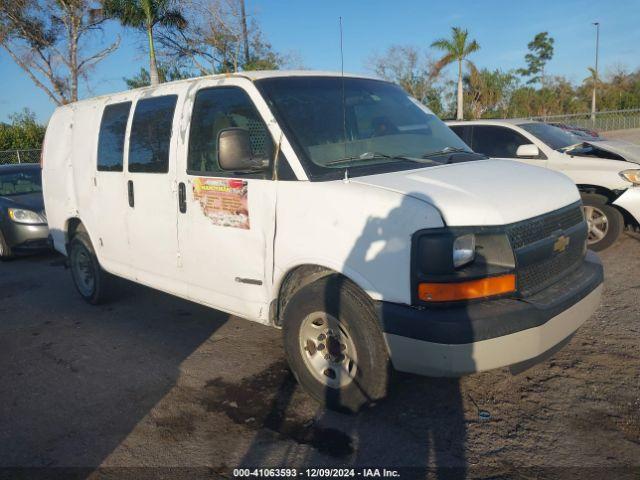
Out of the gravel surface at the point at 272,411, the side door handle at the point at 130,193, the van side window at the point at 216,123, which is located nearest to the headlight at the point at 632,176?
the gravel surface at the point at 272,411

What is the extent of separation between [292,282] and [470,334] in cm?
127

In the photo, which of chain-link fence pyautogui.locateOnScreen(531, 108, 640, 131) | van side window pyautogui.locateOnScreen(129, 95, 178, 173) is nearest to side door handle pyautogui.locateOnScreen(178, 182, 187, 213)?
van side window pyautogui.locateOnScreen(129, 95, 178, 173)

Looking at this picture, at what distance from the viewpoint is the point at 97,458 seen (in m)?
3.09

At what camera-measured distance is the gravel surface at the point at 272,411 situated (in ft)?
9.71

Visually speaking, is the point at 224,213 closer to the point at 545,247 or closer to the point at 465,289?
the point at 465,289

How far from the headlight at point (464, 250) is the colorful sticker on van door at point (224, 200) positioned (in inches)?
58.3

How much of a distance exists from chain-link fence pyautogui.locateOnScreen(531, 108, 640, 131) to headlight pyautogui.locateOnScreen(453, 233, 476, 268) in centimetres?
2717

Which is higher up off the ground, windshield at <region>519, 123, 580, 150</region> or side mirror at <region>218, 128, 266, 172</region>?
windshield at <region>519, 123, 580, 150</region>

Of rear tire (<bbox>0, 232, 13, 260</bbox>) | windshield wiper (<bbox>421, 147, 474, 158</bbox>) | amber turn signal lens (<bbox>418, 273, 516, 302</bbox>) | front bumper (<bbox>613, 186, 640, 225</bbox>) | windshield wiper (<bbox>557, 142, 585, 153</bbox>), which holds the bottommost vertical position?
rear tire (<bbox>0, 232, 13, 260</bbox>)

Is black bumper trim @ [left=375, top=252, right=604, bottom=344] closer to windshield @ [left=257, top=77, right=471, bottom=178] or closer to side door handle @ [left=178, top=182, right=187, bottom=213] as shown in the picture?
windshield @ [left=257, top=77, right=471, bottom=178]

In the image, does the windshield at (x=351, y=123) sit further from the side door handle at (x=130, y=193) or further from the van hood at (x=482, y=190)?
the side door handle at (x=130, y=193)

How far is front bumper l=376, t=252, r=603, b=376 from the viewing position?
2760 mm

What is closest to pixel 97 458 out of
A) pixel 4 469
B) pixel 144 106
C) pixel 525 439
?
pixel 4 469

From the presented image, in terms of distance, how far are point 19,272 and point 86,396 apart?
502 centimetres
